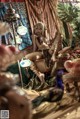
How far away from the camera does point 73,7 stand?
10.6ft

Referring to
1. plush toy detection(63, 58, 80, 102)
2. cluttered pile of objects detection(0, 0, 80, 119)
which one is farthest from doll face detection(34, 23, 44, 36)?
plush toy detection(63, 58, 80, 102)

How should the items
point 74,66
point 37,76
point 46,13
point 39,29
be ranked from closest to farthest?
1. point 74,66
2. point 39,29
3. point 37,76
4. point 46,13

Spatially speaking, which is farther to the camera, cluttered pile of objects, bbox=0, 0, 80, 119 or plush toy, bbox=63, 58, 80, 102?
plush toy, bbox=63, 58, 80, 102

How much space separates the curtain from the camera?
3.17 m

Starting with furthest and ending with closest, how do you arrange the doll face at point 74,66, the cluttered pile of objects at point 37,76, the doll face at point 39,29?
1. the doll face at point 39,29
2. the doll face at point 74,66
3. the cluttered pile of objects at point 37,76

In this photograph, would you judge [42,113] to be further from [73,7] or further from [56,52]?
[73,7]

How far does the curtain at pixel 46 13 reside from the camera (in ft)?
10.4

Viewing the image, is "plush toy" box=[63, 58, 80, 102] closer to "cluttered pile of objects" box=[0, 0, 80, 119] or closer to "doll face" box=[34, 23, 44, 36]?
"cluttered pile of objects" box=[0, 0, 80, 119]

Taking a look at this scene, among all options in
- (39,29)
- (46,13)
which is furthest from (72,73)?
(46,13)

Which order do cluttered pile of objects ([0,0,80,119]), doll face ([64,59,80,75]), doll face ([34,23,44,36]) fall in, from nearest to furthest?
cluttered pile of objects ([0,0,80,119]) → doll face ([64,59,80,75]) → doll face ([34,23,44,36])

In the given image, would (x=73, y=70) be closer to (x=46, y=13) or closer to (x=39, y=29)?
(x=39, y=29)

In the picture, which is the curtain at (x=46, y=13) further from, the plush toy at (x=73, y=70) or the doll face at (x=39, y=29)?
the plush toy at (x=73, y=70)

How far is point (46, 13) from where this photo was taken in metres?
3.31

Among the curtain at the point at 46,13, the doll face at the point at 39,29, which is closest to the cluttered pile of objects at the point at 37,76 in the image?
the doll face at the point at 39,29
